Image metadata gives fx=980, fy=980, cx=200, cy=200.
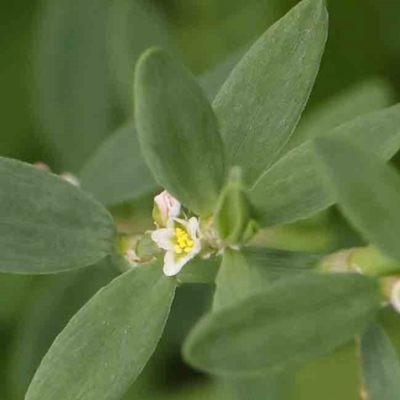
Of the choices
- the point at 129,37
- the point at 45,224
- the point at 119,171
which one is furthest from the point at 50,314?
the point at 45,224

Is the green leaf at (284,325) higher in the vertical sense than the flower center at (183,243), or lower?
lower

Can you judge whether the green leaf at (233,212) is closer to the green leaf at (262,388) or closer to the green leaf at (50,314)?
the green leaf at (262,388)

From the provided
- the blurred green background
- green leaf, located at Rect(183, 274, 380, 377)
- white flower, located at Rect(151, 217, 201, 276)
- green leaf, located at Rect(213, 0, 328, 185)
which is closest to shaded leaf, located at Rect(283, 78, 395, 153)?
the blurred green background

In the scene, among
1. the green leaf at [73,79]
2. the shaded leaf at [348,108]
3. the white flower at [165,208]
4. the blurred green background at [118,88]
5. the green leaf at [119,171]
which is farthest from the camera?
the green leaf at [73,79]

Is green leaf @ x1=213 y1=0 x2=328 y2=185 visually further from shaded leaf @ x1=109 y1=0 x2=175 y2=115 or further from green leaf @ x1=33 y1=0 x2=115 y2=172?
green leaf @ x1=33 y1=0 x2=115 y2=172

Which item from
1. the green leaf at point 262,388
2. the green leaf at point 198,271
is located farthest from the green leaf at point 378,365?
the green leaf at point 262,388

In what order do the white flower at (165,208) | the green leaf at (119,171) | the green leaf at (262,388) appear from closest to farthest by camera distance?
the white flower at (165,208) → the green leaf at (262,388) → the green leaf at (119,171)

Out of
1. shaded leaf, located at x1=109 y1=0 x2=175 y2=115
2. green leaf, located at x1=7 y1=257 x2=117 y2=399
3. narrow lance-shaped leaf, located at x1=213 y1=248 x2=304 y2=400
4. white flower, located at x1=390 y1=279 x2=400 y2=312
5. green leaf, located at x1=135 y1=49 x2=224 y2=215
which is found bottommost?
white flower, located at x1=390 y1=279 x2=400 y2=312

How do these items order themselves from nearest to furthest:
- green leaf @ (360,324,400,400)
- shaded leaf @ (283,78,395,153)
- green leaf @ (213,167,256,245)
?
1. green leaf @ (213,167,256,245)
2. green leaf @ (360,324,400,400)
3. shaded leaf @ (283,78,395,153)
